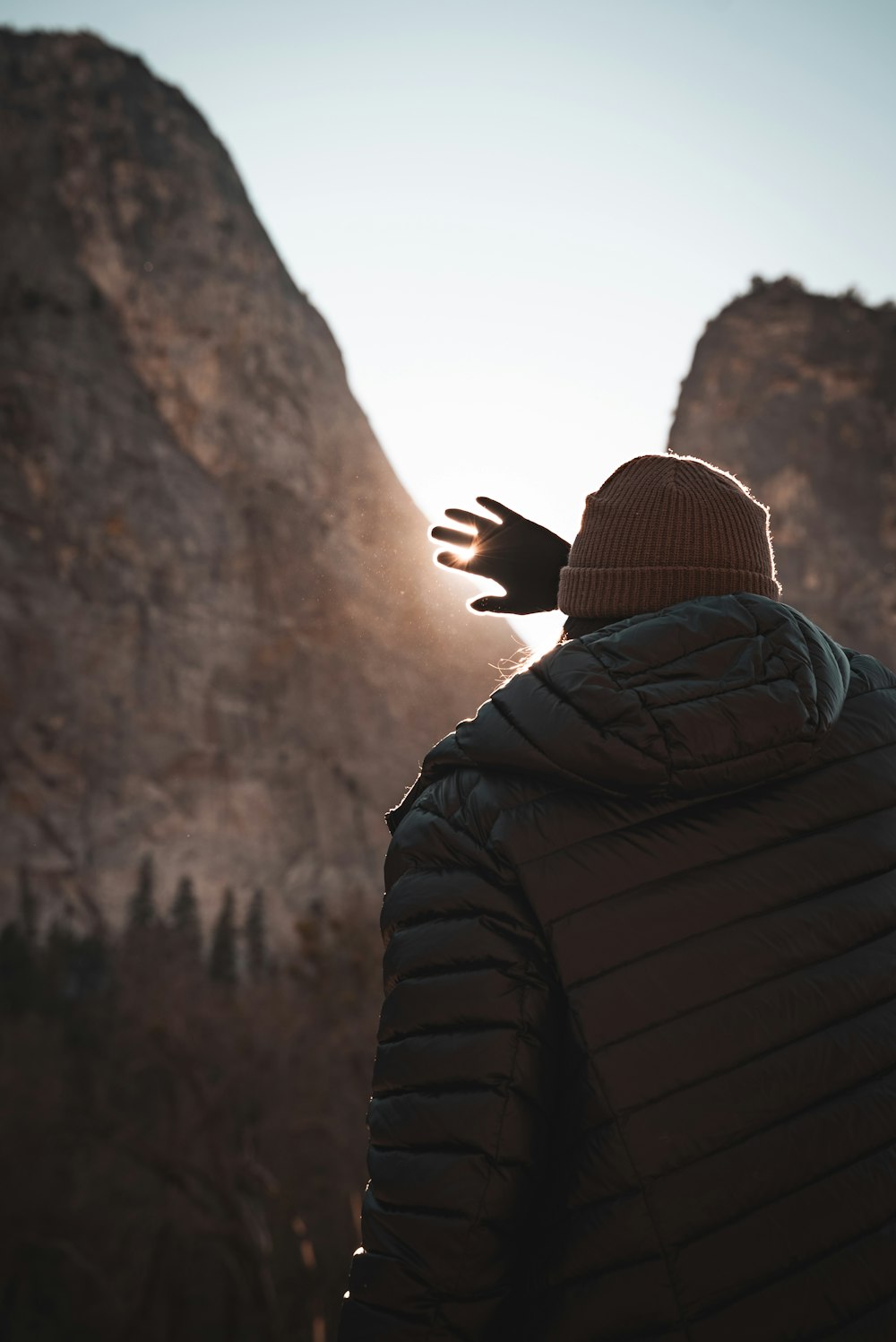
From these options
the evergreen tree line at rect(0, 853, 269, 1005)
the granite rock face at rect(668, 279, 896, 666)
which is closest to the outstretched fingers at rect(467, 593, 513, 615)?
the evergreen tree line at rect(0, 853, 269, 1005)

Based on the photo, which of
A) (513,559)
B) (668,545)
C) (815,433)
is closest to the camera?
(668,545)

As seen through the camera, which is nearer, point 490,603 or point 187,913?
point 490,603

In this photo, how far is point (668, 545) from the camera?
141 centimetres

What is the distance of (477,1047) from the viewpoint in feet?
3.67

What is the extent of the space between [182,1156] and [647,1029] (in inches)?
586

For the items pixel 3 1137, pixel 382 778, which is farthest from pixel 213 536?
pixel 3 1137

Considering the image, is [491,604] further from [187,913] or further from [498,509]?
[187,913]

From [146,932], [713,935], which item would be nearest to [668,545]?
[713,935]

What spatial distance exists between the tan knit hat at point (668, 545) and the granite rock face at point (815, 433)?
2487 cm

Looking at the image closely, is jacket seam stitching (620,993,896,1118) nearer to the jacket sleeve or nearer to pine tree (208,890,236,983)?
the jacket sleeve

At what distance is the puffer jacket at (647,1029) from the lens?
1.05 m

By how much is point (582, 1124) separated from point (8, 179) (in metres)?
38.0

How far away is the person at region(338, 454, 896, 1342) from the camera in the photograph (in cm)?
105

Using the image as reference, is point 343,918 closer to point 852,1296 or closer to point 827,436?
point 827,436
